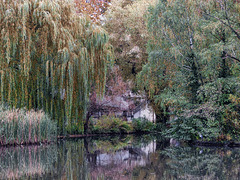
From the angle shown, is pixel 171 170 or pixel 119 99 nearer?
pixel 171 170

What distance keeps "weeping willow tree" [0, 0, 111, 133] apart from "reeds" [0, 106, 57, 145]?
524 mm

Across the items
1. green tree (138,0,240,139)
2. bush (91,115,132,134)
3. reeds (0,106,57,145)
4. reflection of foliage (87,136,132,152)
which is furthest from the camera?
bush (91,115,132,134)

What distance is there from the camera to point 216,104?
12.7 meters

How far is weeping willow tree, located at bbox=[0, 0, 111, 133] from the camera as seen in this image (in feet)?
38.7

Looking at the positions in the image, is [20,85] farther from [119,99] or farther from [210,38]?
[119,99]

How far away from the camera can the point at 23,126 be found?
11.9 m

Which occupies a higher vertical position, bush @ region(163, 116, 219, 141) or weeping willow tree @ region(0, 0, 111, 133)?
weeping willow tree @ region(0, 0, 111, 133)

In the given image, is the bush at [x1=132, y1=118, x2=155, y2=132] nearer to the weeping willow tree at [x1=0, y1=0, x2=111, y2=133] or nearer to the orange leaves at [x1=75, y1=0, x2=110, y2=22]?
the orange leaves at [x1=75, y1=0, x2=110, y2=22]

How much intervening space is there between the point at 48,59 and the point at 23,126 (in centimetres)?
291

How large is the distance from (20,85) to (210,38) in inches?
327

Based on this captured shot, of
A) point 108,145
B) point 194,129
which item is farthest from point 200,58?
point 108,145

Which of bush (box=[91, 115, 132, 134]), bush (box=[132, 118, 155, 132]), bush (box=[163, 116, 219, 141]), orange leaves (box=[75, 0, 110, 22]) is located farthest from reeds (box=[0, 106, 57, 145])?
orange leaves (box=[75, 0, 110, 22])

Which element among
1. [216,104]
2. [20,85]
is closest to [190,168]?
[216,104]

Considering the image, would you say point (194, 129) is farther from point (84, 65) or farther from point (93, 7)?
point (93, 7)
